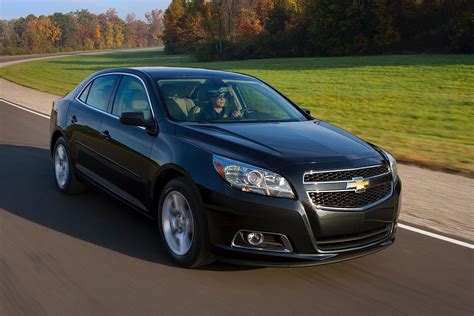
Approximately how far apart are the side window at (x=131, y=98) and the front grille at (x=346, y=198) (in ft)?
6.18

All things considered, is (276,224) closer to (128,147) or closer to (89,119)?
(128,147)

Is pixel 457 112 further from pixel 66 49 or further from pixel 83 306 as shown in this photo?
pixel 66 49

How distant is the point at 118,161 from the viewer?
18.0 ft

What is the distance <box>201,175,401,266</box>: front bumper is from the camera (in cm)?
410

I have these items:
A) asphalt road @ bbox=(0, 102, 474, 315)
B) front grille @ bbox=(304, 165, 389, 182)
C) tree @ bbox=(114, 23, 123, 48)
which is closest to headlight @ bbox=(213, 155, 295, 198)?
front grille @ bbox=(304, 165, 389, 182)

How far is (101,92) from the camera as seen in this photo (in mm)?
6387

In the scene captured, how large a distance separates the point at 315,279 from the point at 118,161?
225 cm

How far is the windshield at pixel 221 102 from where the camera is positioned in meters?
5.34

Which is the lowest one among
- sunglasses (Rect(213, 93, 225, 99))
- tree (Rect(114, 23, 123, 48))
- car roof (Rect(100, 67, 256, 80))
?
tree (Rect(114, 23, 123, 48))

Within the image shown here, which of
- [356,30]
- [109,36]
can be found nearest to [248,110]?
[356,30]

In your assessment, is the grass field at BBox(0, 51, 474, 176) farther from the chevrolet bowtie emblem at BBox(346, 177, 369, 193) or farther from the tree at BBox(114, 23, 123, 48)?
the tree at BBox(114, 23, 123, 48)

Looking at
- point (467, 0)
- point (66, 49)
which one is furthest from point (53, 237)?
point (66, 49)

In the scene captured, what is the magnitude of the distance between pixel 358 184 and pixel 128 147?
217 centimetres

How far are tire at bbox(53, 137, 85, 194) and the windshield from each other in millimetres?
1849
